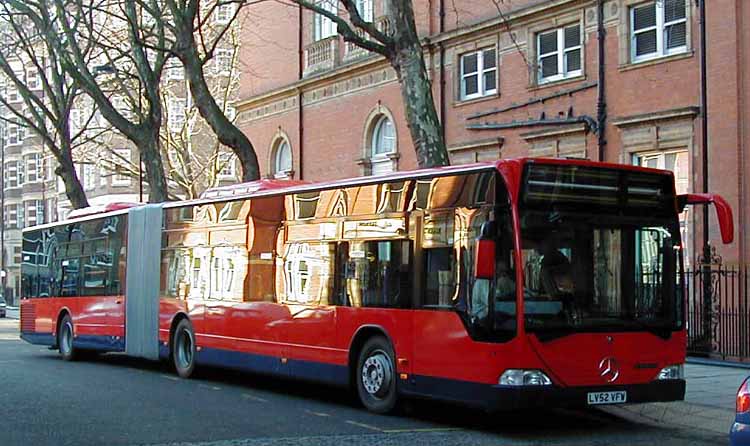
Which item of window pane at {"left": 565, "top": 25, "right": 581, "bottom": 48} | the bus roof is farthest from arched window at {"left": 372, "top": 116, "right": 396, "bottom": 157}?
the bus roof

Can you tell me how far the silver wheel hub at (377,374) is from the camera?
13977mm

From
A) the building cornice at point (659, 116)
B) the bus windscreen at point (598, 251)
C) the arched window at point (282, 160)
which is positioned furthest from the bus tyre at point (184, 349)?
the arched window at point (282, 160)

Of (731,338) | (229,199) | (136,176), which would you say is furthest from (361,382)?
(136,176)

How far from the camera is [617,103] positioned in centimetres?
2500

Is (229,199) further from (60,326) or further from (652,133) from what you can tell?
(652,133)

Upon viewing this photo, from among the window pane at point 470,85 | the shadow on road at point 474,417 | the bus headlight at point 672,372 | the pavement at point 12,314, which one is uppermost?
the window pane at point 470,85

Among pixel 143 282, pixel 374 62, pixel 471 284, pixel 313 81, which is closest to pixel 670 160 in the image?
pixel 143 282

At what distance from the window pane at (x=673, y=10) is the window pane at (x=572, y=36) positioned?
2.59 m

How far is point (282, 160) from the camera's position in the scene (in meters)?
39.8

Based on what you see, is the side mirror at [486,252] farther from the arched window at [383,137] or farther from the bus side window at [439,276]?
the arched window at [383,137]

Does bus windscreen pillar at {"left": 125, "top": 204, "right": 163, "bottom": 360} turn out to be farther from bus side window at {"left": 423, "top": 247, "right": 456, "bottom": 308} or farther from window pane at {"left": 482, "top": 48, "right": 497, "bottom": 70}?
window pane at {"left": 482, "top": 48, "right": 497, "bottom": 70}

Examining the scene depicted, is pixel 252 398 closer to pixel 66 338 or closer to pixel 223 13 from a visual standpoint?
pixel 66 338

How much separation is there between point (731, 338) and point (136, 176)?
30999 millimetres

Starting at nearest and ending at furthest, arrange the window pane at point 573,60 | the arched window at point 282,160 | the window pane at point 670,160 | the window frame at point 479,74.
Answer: the window pane at point 670,160 < the window pane at point 573,60 < the window frame at point 479,74 < the arched window at point 282,160
